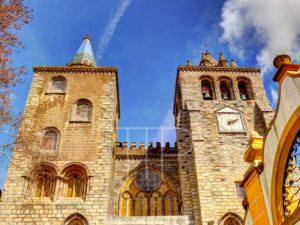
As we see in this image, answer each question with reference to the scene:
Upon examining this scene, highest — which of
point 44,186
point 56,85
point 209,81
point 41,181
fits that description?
point 209,81

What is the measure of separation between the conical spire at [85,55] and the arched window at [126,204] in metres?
10.1

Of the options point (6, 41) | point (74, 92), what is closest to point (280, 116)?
point (6, 41)

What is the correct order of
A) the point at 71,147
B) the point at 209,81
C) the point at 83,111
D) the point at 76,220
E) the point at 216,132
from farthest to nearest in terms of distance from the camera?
the point at 209,81 → the point at 83,111 → the point at 216,132 → the point at 71,147 → the point at 76,220

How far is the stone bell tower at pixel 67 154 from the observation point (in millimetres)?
12062

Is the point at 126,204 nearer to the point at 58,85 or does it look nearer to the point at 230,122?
the point at 230,122

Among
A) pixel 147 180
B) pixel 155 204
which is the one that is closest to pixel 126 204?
pixel 155 204

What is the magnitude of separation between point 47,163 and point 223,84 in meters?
12.3

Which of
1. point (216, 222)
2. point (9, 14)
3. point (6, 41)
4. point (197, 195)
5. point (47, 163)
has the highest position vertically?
point (9, 14)

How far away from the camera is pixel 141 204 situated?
15445 millimetres

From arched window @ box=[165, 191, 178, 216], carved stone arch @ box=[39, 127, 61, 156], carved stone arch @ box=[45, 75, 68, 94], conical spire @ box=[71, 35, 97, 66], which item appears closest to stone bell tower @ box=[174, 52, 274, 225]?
arched window @ box=[165, 191, 178, 216]

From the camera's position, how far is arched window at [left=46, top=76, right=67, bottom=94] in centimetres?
1656

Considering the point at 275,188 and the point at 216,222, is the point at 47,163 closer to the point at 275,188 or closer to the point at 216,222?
the point at 216,222

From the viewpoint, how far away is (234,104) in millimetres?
16812

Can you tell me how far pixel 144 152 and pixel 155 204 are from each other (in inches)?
136
